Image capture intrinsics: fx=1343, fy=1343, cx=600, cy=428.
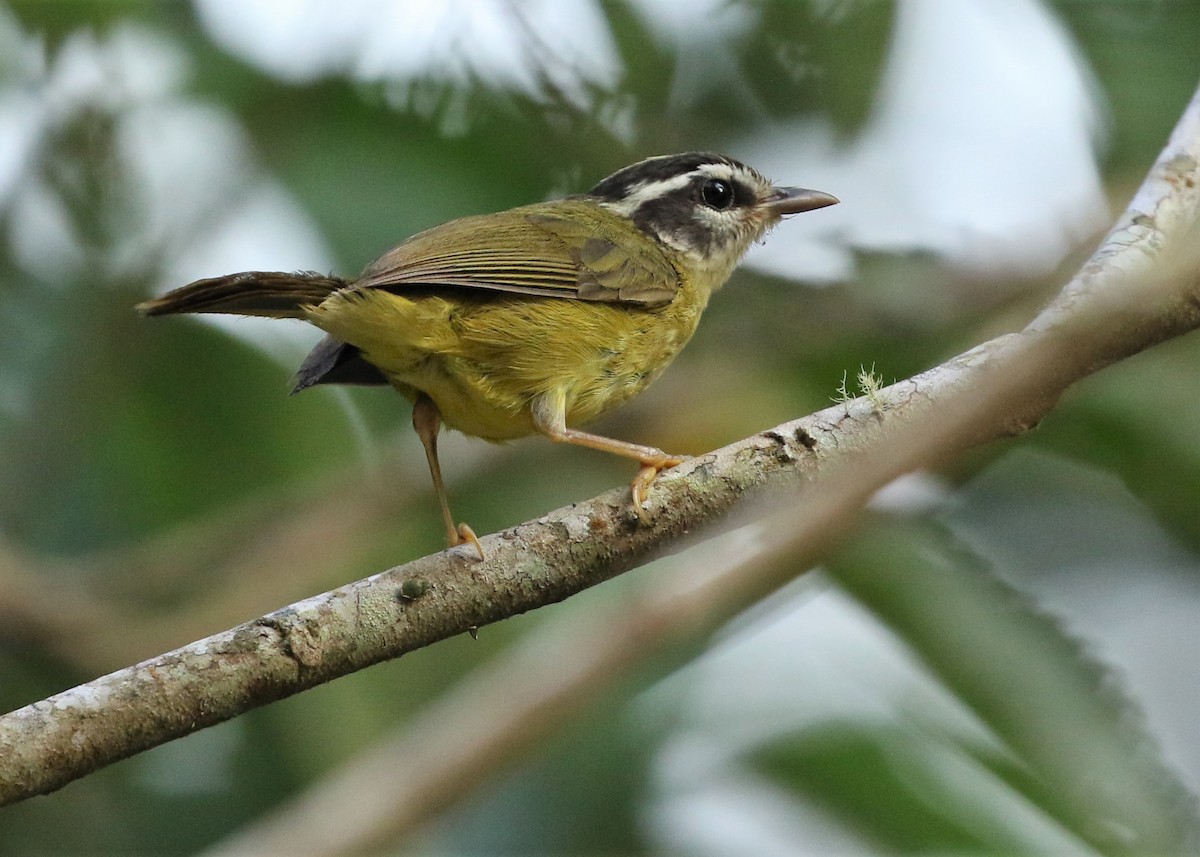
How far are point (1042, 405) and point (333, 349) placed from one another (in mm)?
2145

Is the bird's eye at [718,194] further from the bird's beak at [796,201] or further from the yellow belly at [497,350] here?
the yellow belly at [497,350]

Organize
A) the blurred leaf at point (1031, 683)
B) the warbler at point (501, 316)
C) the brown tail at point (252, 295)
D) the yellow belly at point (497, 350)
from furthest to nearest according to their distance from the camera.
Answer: the yellow belly at point (497, 350), the warbler at point (501, 316), the brown tail at point (252, 295), the blurred leaf at point (1031, 683)

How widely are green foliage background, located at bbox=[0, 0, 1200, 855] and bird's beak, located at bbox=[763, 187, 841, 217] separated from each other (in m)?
0.42

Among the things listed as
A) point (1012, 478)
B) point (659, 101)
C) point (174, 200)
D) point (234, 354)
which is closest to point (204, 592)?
point (234, 354)

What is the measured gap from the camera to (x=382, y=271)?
372 cm

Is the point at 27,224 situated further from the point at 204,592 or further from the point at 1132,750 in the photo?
the point at 1132,750

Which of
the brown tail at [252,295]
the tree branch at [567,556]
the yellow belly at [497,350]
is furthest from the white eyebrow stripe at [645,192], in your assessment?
the tree branch at [567,556]

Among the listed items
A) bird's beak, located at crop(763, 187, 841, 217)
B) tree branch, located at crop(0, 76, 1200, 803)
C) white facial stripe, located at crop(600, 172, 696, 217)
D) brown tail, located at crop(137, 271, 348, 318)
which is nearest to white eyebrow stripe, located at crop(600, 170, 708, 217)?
white facial stripe, located at crop(600, 172, 696, 217)

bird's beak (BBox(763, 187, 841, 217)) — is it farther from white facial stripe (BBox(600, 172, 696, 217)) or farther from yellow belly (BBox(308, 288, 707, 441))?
yellow belly (BBox(308, 288, 707, 441))

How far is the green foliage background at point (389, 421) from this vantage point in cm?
424

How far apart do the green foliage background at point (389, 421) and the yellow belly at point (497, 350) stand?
2.30 ft

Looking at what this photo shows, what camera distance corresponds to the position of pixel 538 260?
418 centimetres

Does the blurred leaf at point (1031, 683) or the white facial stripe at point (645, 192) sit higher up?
the white facial stripe at point (645, 192)

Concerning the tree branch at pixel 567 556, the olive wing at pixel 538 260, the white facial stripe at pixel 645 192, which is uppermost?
the white facial stripe at pixel 645 192
